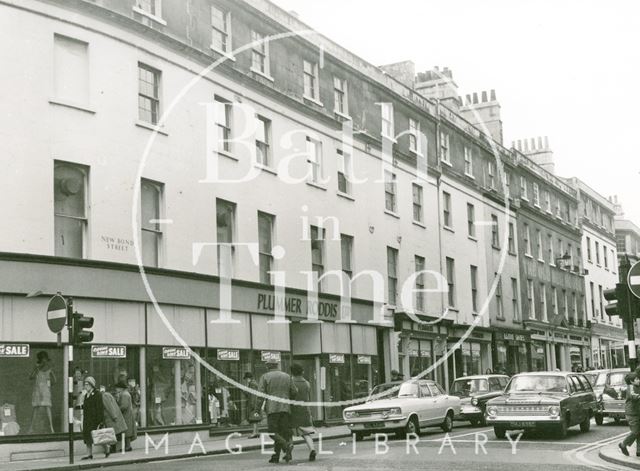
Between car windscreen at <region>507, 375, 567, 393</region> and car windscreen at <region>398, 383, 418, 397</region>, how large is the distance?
7.66 feet

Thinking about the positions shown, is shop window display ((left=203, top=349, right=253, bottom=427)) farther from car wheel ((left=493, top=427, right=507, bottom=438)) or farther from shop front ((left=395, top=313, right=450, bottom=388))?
shop front ((left=395, top=313, right=450, bottom=388))

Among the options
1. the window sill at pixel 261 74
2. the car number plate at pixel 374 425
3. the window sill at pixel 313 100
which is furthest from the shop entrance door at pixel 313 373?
the window sill at pixel 261 74

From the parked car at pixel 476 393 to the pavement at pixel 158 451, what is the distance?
12.2 ft

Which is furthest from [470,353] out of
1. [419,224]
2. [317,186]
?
[317,186]

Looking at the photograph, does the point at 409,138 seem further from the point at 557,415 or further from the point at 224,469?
the point at 224,469

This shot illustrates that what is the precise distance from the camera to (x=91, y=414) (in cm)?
1838

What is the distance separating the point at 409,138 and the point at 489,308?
10561 mm

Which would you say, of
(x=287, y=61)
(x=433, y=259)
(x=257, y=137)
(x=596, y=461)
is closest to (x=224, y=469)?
(x=596, y=461)

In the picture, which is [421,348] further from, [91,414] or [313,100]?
[91,414]

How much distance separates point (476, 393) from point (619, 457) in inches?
440

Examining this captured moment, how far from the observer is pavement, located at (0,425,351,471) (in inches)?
647

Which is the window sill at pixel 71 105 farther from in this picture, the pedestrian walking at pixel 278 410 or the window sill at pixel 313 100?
the window sill at pixel 313 100

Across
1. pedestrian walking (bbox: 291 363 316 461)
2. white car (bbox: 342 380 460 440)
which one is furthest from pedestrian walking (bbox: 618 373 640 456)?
white car (bbox: 342 380 460 440)

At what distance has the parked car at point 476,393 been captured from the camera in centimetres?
2495
